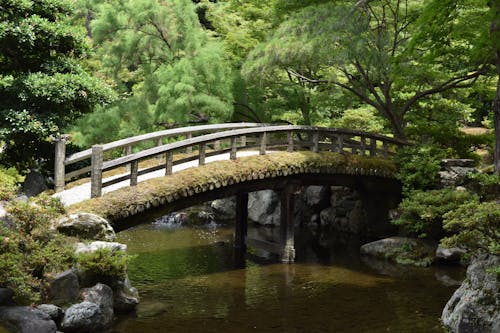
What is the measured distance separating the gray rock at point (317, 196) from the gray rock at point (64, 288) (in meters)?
17.5

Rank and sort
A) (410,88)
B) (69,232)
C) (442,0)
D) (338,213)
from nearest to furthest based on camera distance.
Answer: (69,232)
(442,0)
(410,88)
(338,213)

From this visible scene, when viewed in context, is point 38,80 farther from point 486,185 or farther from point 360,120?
point 360,120

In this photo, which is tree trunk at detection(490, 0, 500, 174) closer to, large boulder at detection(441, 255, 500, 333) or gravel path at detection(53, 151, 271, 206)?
large boulder at detection(441, 255, 500, 333)

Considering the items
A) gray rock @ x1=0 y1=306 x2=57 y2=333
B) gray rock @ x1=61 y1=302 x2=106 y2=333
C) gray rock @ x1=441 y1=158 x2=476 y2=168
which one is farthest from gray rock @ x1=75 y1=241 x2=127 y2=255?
gray rock @ x1=441 y1=158 x2=476 y2=168

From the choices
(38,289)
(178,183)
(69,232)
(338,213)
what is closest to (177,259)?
(178,183)

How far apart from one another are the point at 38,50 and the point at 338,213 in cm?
1572

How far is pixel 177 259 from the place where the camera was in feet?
59.7

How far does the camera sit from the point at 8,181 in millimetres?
13703

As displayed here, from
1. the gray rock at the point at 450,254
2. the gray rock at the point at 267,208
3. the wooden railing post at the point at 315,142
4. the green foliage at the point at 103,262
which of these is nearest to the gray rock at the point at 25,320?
the green foliage at the point at 103,262

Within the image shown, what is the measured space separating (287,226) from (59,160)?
8.03 m

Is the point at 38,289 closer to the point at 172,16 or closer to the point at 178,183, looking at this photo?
the point at 178,183

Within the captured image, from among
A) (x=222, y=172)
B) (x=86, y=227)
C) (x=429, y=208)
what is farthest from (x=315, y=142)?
(x=86, y=227)

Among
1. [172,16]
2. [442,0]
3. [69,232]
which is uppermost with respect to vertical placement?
[172,16]

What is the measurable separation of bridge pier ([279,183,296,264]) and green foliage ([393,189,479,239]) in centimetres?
361
